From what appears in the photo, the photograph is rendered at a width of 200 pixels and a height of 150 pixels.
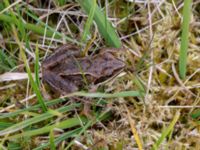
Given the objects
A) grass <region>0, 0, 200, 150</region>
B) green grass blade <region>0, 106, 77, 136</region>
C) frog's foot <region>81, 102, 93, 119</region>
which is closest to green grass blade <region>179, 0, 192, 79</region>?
grass <region>0, 0, 200, 150</region>

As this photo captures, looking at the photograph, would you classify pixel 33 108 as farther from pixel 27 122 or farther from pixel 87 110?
pixel 87 110

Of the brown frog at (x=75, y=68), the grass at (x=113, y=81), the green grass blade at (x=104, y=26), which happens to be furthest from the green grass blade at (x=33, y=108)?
the green grass blade at (x=104, y=26)

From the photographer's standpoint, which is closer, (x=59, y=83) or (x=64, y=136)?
(x=64, y=136)

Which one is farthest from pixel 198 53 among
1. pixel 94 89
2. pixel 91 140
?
pixel 91 140

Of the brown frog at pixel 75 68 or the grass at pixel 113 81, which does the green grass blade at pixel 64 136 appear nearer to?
the grass at pixel 113 81

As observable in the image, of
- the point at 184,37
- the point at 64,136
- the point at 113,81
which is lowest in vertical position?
the point at 64,136

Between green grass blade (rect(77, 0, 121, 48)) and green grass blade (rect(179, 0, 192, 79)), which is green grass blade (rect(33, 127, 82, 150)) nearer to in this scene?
green grass blade (rect(77, 0, 121, 48))

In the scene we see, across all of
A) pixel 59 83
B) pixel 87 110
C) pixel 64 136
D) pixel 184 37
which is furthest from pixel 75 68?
pixel 184 37
